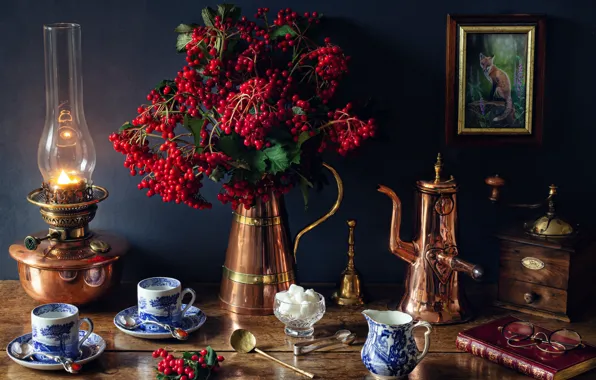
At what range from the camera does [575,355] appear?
1.44 meters

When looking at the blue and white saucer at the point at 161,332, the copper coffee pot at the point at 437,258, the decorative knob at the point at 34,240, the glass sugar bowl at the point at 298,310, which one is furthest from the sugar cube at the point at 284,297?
the decorative knob at the point at 34,240

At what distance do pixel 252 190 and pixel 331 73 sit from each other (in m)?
0.28

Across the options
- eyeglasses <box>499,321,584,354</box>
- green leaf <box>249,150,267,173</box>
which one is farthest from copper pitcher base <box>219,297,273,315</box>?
eyeglasses <box>499,321,584,354</box>

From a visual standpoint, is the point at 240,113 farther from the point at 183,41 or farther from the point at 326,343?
the point at 326,343

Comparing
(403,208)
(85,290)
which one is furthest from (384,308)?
(85,290)

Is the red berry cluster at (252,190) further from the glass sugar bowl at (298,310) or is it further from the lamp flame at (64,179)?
the lamp flame at (64,179)

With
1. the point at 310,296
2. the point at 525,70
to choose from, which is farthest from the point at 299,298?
the point at 525,70

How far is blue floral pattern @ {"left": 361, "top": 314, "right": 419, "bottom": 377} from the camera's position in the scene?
1.39 m

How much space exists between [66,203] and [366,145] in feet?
2.23

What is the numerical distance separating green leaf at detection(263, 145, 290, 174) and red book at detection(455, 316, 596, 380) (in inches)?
18.2

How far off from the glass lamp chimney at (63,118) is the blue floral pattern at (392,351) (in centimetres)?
74

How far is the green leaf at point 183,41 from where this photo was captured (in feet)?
5.47

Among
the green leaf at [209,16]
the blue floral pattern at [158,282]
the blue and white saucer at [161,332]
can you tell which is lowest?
the blue and white saucer at [161,332]

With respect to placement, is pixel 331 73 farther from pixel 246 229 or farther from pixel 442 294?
pixel 442 294
